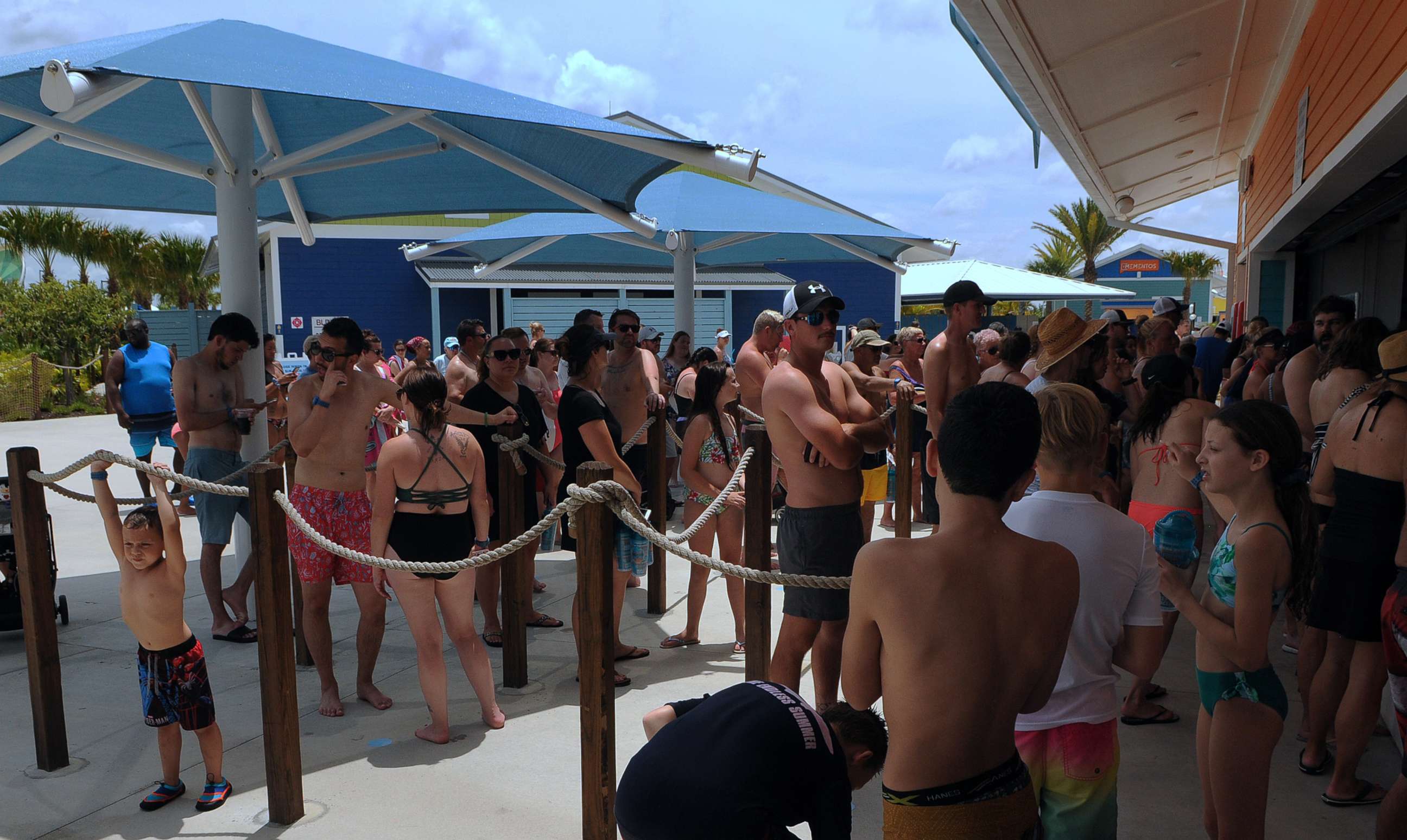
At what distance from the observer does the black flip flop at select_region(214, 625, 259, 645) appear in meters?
5.54

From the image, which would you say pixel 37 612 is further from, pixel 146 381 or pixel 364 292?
pixel 364 292

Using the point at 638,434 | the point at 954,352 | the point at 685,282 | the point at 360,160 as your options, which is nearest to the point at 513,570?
the point at 638,434

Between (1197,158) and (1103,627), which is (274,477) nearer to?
(1103,627)

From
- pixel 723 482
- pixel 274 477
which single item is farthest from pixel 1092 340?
pixel 274 477

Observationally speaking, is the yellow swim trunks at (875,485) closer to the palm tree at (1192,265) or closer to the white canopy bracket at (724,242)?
the white canopy bracket at (724,242)

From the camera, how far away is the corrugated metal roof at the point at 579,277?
74.1 ft

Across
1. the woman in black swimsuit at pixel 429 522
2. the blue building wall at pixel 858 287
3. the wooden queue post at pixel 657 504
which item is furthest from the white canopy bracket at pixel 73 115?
the blue building wall at pixel 858 287

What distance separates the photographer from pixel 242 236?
564 cm

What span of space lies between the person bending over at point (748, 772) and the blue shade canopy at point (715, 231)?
7.51 m

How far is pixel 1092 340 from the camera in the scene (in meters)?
5.51

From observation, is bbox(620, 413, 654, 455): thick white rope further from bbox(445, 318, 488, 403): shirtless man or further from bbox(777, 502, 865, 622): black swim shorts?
bbox(777, 502, 865, 622): black swim shorts

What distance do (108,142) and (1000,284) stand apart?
72.2ft

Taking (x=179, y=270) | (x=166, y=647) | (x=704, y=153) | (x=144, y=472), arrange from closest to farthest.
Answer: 1. (x=166, y=647)
2. (x=144, y=472)
3. (x=704, y=153)
4. (x=179, y=270)

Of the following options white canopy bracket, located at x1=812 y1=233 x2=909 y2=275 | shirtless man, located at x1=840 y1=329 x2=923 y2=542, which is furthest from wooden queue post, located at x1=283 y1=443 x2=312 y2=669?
white canopy bracket, located at x1=812 y1=233 x2=909 y2=275
